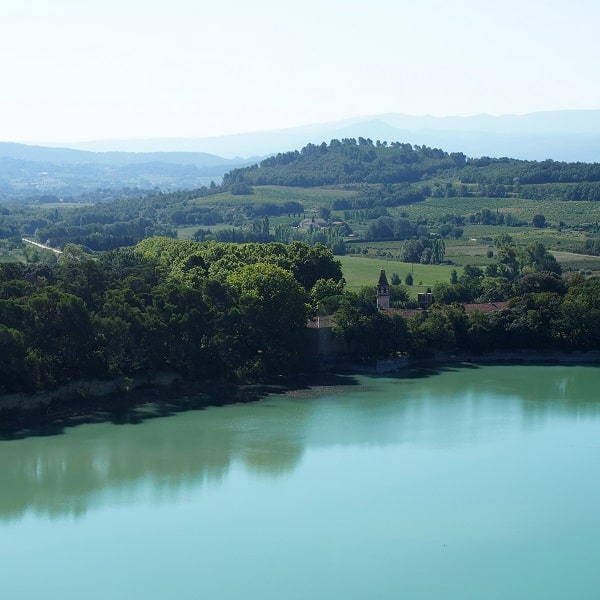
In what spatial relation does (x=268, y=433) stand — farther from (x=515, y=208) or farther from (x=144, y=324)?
(x=515, y=208)

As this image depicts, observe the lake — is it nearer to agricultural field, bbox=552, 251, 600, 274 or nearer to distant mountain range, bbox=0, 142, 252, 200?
agricultural field, bbox=552, 251, 600, 274

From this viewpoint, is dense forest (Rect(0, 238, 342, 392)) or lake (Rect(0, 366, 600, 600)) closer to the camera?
lake (Rect(0, 366, 600, 600))

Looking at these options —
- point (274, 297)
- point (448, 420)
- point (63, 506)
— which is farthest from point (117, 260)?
point (63, 506)

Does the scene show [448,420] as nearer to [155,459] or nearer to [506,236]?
[155,459]

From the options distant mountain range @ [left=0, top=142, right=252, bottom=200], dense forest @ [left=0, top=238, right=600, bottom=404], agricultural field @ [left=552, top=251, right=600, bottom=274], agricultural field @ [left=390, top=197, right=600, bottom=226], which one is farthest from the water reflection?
distant mountain range @ [left=0, top=142, right=252, bottom=200]

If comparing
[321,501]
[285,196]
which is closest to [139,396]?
[321,501]
